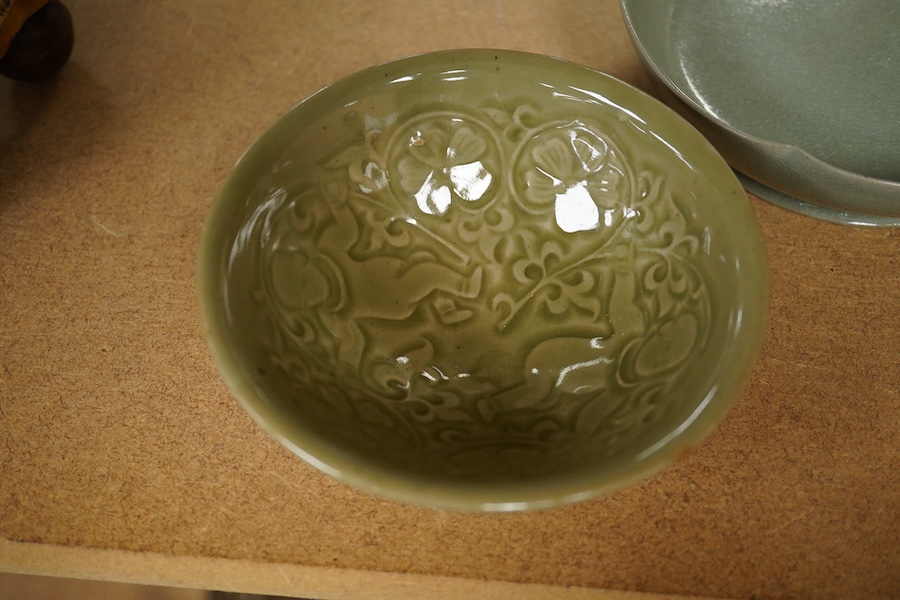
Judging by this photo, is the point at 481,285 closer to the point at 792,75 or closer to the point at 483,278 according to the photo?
the point at 483,278

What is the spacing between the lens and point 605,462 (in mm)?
495

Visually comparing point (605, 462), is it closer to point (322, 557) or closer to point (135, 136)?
point (322, 557)

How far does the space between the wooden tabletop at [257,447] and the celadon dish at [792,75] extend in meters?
0.06

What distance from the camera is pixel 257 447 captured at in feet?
2.22

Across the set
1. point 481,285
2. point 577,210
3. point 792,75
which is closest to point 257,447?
point 481,285

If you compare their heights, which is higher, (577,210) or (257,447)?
(577,210)

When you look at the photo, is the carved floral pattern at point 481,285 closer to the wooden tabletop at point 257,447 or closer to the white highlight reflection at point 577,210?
the white highlight reflection at point 577,210

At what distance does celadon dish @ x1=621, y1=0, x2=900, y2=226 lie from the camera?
0.75 m

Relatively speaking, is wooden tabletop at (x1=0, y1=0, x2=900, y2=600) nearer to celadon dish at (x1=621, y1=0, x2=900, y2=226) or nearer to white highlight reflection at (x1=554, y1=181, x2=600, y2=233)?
celadon dish at (x1=621, y1=0, x2=900, y2=226)

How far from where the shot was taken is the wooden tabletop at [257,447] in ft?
2.05

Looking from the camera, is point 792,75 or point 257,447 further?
point 792,75

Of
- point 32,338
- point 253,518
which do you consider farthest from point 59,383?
point 253,518

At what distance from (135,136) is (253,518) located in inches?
17.7

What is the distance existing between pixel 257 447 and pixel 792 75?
0.65 meters
